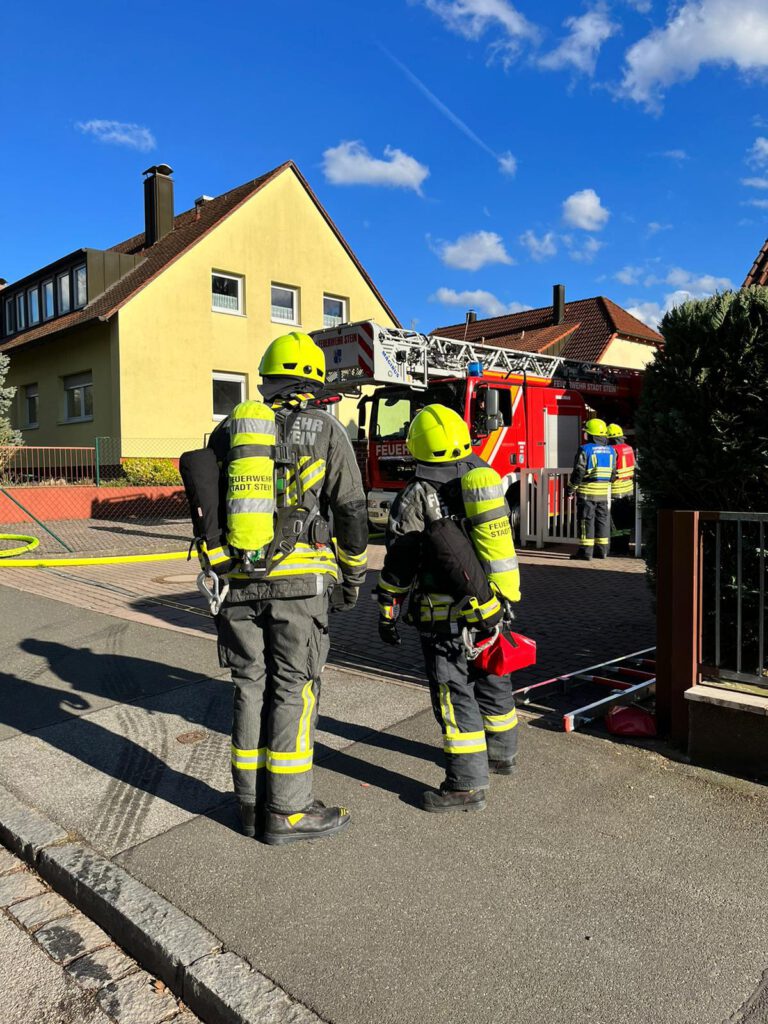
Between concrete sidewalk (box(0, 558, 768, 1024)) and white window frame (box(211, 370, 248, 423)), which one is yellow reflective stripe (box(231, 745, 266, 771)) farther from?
white window frame (box(211, 370, 248, 423))

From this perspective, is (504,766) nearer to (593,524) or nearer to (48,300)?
(593,524)

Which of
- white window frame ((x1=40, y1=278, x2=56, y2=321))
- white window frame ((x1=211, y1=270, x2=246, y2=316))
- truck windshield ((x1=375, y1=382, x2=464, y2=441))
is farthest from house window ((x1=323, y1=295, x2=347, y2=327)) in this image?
truck windshield ((x1=375, y1=382, x2=464, y2=441))

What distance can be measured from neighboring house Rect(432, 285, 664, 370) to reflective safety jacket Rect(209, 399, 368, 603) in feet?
93.8

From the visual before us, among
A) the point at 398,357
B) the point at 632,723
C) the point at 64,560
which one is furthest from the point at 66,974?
the point at 398,357

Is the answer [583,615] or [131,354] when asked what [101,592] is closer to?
[583,615]

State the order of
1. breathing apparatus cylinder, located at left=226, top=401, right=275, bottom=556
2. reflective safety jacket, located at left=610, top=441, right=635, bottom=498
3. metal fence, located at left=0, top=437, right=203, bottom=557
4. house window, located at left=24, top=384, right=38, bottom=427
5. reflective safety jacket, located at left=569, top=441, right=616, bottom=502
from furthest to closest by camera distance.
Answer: house window, located at left=24, top=384, right=38, bottom=427, metal fence, located at left=0, top=437, right=203, bottom=557, reflective safety jacket, located at left=610, top=441, right=635, bottom=498, reflective safety jacket, located at left=569, top=441, right=616, bottom=502, breathing apparatus cylinder, located at left=226, top=401, right=275, bottom=556

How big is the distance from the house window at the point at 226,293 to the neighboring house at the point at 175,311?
29 mm

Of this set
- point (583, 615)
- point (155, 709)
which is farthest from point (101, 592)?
point (583, 615)

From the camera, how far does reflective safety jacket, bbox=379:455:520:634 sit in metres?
3.45

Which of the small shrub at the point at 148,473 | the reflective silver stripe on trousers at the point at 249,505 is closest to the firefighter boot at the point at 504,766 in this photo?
the reflective silver stripe on trousers at the point at 249,505

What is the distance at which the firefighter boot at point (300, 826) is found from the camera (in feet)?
10.4

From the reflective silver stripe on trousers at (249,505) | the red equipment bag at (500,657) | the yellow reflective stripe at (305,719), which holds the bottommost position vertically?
the yellow reflective stripe at (305,719)

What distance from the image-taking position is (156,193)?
2277cm

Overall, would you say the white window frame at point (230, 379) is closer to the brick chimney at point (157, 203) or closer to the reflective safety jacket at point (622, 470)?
the brick chimney at point (157, 203)
